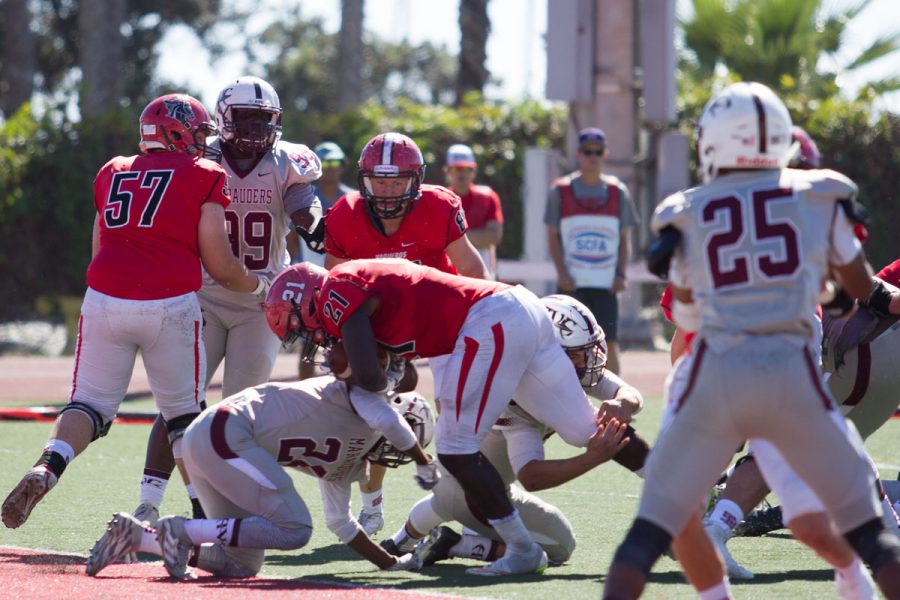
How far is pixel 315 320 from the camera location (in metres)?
5.63

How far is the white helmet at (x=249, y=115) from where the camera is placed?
6934 mm

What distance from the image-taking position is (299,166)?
7.12 meters

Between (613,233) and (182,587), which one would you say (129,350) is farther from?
(613,233)

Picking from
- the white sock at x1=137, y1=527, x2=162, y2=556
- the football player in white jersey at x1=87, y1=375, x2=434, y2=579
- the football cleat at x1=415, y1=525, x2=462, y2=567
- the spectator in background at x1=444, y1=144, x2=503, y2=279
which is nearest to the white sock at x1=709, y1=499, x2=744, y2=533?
the football cleat at x1=415, y1=525, x2=462, y2=567

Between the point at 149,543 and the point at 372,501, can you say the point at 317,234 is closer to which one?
the point at 372,501

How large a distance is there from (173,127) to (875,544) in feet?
11.9

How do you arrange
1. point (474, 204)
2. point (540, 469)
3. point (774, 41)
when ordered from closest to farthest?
point (540, 469) → point (474, 204) → point (774, 41)

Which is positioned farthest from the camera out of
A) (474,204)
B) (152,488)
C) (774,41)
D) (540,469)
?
(774,41)

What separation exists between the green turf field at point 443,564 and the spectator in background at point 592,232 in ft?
6.55

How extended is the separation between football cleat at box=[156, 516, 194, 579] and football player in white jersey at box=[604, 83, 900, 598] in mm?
1980

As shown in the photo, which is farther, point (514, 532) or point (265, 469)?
point (514, 532)

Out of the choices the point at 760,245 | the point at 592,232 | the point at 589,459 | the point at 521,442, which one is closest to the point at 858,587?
the point at 760,245

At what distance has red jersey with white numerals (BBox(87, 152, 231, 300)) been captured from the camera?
623 cm

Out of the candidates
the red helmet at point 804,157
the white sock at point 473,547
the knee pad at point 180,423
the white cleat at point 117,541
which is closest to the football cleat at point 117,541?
the white cleat at point 117,541
